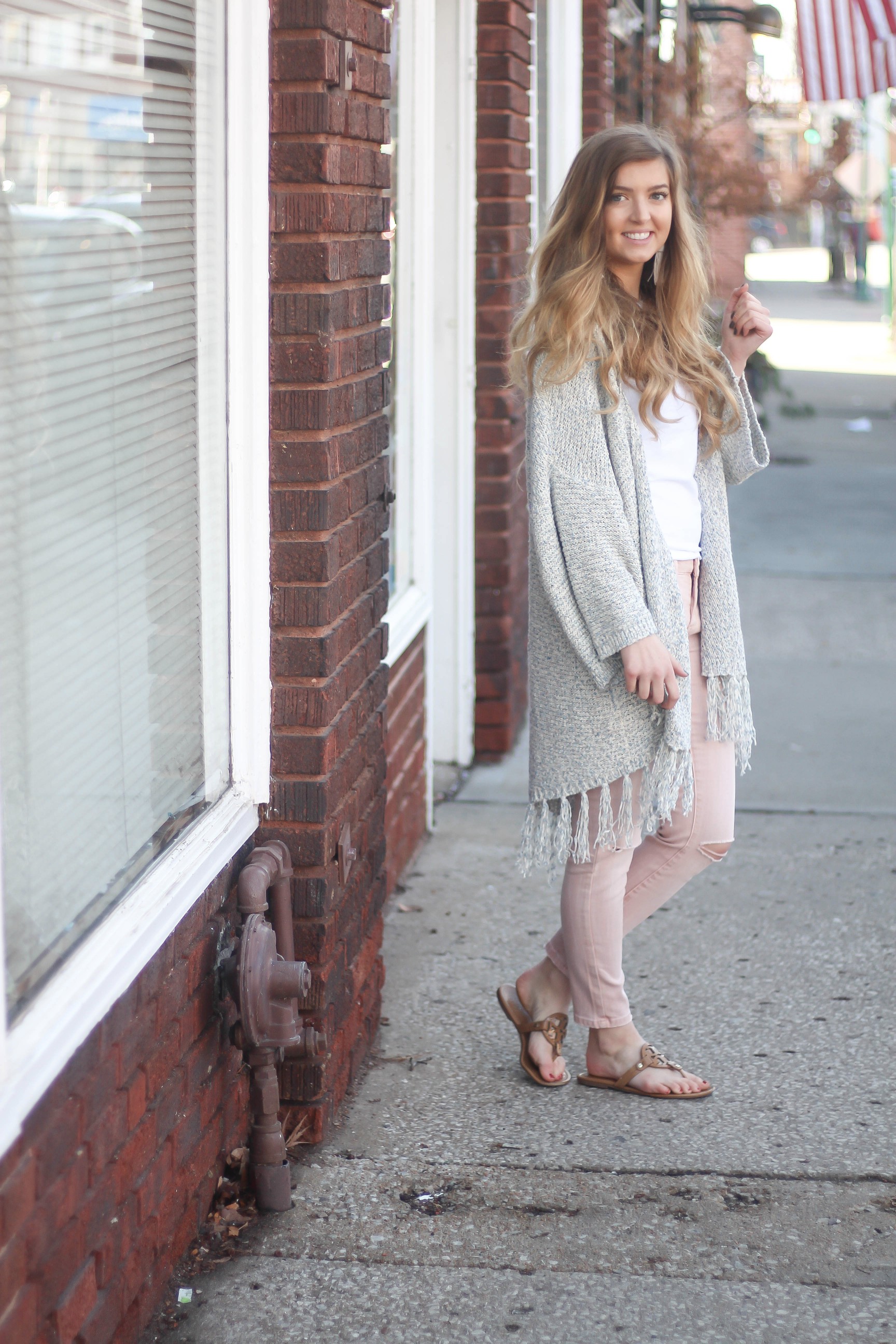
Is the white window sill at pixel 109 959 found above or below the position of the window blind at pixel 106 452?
below

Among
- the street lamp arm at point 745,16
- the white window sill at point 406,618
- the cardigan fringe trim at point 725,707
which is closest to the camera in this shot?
the cardigan fringe trim at point 725,707

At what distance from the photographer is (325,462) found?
2.76 meters

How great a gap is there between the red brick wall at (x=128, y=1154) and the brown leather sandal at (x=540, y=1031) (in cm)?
65

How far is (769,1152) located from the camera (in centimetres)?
300

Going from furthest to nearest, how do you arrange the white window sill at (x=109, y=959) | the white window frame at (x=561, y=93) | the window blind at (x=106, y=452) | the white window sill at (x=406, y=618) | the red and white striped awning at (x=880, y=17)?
the red and white striped awning at (x=880, y=17)
the white window frame at (x=561, y=93)
the white window sill at (x=406, y=618)
the window blind at (x=106, y=452)
the white window sill at (x=109, y=959)

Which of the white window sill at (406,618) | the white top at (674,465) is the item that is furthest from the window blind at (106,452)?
the white window sill at (406,618)

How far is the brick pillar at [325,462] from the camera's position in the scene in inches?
106

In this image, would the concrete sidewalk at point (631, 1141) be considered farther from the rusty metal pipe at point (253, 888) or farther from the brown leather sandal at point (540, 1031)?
the rusty metal pipe at point (253, 888)

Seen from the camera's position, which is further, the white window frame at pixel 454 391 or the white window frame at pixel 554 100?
the white window frame at pixel 554 100

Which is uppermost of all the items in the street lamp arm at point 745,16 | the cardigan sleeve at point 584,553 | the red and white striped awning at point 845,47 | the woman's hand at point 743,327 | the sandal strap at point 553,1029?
the street lamp arm at point 745,16

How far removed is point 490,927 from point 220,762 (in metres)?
1.60

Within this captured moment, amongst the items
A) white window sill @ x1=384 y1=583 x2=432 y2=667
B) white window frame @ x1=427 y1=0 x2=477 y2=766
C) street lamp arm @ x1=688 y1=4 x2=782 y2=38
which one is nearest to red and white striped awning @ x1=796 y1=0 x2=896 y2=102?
street lamp arm @ x1=688 y1=4 x2=782 y2=38

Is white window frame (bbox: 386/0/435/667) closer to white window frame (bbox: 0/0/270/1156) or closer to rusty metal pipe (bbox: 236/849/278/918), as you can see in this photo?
white window frame (bbox: 0/0/270/1156)

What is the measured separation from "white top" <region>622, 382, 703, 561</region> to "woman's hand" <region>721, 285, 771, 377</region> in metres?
0.18
